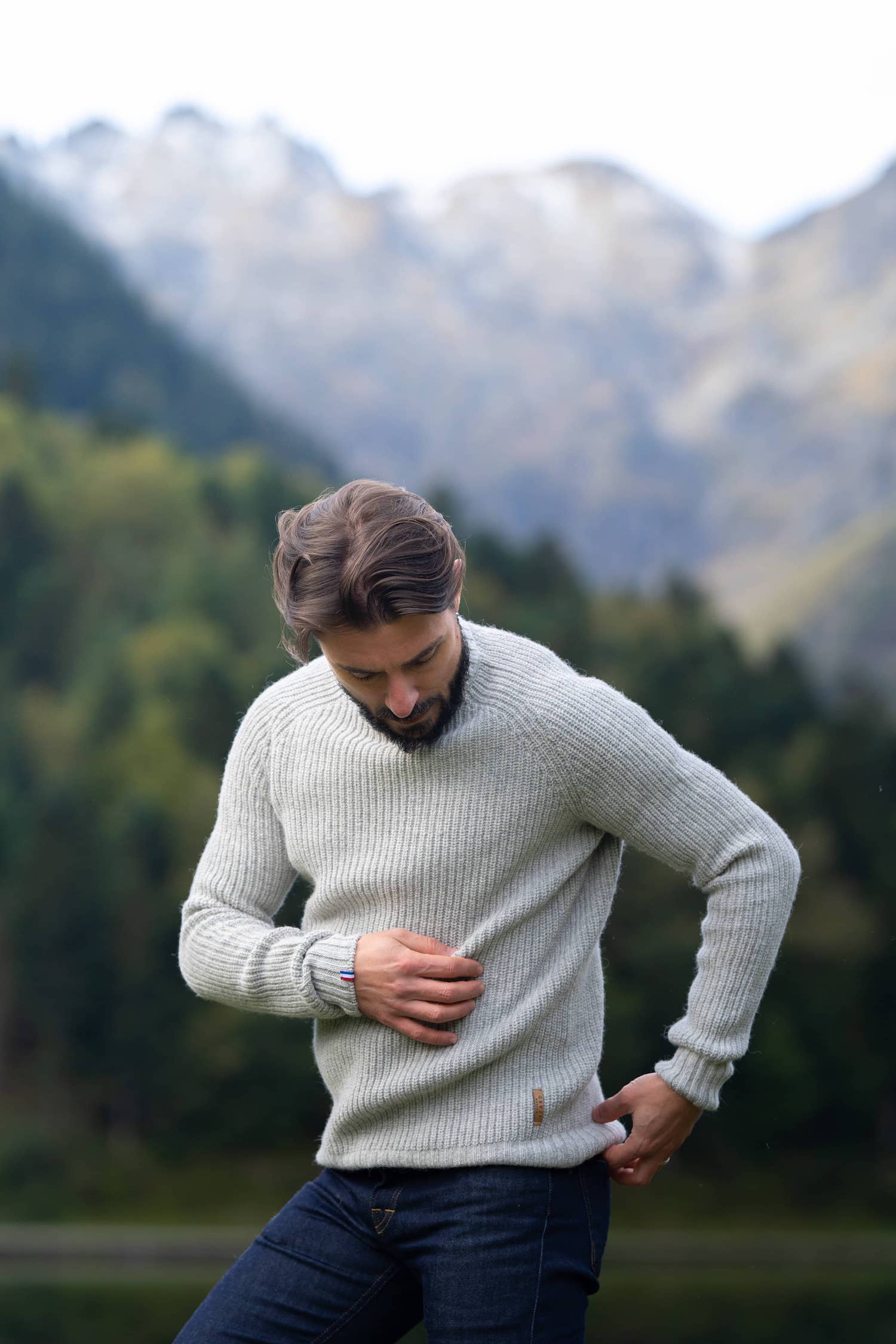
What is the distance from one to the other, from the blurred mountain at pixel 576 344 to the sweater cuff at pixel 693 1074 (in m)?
31.0

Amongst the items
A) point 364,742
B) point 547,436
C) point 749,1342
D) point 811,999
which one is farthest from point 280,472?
point 364,742

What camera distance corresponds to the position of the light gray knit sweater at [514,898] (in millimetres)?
1752

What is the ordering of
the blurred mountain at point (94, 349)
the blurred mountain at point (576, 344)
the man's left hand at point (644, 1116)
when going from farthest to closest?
1. the blurred mountain at point (94, 349)
2. the blurred mountain at point (576, 344)
3. the man's left hand at point (644, 1116)

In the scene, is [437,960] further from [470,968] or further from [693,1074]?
[693,1074]

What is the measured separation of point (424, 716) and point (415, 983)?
30cm

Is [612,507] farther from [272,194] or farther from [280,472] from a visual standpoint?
[272,194]

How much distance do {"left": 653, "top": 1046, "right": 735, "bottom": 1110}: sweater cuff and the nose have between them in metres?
0.52

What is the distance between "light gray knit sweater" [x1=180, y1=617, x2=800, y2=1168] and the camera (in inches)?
69.0

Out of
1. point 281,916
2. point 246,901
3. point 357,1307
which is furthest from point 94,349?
point 357,1307

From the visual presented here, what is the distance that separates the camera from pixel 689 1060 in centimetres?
180

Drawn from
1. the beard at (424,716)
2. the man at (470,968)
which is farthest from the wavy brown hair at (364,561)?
the beard at (424,716)

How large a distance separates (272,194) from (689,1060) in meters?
42.5

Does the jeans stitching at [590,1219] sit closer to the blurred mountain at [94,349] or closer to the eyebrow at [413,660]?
the eyebrow at [413,660]

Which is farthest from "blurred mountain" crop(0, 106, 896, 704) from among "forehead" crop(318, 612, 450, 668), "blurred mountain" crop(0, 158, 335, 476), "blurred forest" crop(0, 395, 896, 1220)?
"forehead" crop(318, 612, 450, 668)
